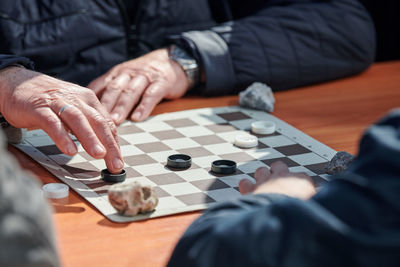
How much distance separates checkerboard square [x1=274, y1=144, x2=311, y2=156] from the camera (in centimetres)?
151

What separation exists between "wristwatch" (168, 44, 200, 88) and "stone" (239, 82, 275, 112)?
223mm

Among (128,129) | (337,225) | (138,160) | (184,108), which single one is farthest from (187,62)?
(337,225)

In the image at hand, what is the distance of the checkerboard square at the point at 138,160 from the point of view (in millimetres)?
1433

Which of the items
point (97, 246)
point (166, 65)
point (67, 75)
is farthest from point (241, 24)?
point (97, 246)

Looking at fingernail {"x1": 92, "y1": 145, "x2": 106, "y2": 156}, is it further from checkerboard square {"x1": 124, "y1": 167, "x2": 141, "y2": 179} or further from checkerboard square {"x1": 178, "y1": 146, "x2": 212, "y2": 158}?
checkerboard square {"x1": 178, "y1": 146, "x2": 212, "y2": 158}

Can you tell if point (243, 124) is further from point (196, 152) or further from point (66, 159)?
point (66, 159)

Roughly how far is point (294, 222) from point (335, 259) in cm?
7

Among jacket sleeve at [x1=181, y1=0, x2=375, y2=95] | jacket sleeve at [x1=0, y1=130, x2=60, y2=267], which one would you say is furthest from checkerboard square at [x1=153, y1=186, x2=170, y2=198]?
jacket sleeve at [x1=181, y1=0, x2=375, y2=95]

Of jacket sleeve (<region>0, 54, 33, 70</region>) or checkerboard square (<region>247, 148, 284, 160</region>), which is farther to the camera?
jacket sleeve (<region>0, 54, 33, 70</region>)

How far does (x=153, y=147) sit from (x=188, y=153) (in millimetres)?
99

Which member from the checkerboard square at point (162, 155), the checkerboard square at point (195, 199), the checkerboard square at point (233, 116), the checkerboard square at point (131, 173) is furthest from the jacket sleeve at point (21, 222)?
the checkerboard square at point (233, 116)

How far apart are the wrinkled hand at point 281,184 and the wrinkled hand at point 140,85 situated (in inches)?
25.6

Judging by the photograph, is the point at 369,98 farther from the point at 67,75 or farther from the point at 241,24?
the point at 67,75

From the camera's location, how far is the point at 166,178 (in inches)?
52.9
